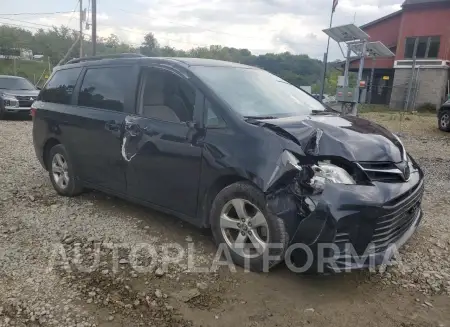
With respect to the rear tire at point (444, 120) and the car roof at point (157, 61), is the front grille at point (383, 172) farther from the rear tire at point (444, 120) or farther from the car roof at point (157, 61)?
the rear tire at point (444, 120)

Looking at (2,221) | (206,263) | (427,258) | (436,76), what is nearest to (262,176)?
(206,263)

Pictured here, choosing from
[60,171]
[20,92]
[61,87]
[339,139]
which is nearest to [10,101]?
[20,92]

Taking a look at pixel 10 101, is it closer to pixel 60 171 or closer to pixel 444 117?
pixel 60 171

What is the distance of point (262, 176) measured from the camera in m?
3.01

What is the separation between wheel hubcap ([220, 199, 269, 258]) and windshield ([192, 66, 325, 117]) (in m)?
0.79

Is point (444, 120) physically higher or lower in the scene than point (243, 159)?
lower

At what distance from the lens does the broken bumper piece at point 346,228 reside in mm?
2781

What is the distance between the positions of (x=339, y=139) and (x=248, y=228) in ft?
3.27

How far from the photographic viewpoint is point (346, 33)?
42.3 ft

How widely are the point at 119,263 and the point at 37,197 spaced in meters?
2.31

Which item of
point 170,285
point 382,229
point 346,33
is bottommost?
point 170,285

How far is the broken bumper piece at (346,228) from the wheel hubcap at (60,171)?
3286 millimetres

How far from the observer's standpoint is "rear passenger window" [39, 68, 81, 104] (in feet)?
16.2

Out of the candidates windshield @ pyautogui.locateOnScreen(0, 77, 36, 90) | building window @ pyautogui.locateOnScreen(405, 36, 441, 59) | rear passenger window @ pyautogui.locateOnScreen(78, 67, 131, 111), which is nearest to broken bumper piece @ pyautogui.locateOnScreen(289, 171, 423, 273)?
rear passenger window @ pyautogui.locateOnScreen(78, 67, 131, 111)
